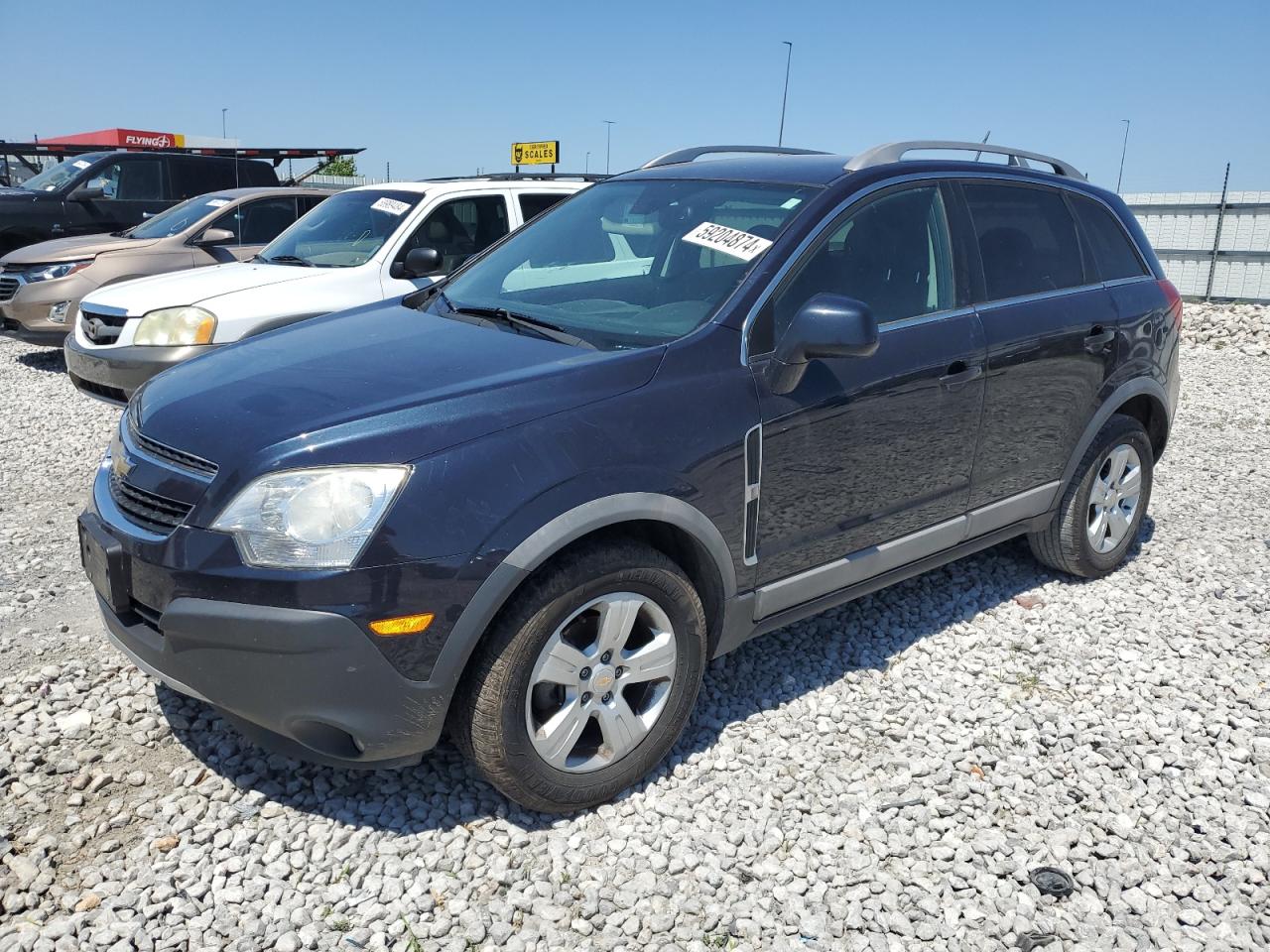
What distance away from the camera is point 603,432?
274cm

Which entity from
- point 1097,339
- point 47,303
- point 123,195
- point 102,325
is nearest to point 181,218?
point 47,303

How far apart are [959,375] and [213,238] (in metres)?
7.64

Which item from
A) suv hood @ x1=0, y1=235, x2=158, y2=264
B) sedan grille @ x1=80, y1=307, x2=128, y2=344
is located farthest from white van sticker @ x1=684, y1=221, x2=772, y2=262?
suv hood @ x1=0, y1=235, x2=158, y2=264

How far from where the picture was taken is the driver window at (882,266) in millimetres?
3244

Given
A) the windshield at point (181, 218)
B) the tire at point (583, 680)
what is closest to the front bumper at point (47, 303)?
the windshield at point (181, 218)

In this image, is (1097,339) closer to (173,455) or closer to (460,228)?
(173,455)

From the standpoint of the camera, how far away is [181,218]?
977 centimetres

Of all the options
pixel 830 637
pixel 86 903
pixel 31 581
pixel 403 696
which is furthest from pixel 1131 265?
pixel 31 581

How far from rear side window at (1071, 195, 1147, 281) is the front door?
1.05 metres

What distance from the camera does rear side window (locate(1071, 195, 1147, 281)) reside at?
447 cm

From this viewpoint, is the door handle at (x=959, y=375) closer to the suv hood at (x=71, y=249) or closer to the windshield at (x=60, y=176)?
the suv hood at (x=71, y=249)

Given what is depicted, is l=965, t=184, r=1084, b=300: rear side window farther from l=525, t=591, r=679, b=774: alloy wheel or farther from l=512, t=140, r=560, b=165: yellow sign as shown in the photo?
l=512, t=140, r=560, b=165: yellow sign

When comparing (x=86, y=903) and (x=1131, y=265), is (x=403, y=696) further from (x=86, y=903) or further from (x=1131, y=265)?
(x=1131, y=265)

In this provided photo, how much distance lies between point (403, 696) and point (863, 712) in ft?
5.86
